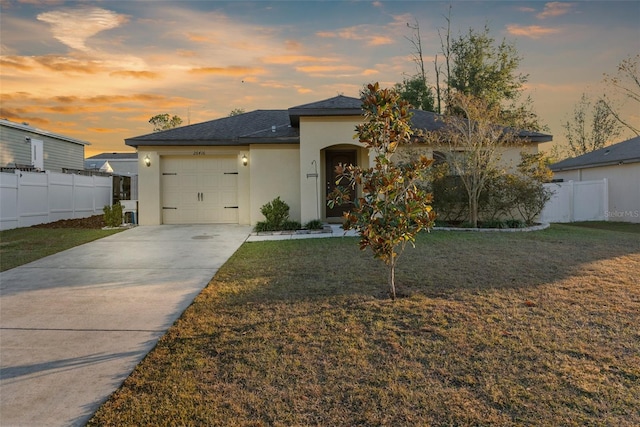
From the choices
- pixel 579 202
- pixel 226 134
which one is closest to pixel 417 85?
pixel 579 202

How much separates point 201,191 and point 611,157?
17.1 meters

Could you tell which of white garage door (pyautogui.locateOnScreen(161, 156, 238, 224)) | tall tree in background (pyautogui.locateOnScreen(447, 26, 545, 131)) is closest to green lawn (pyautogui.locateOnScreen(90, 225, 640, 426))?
white garage door (pyautogui.locateOnScreen(161, 156, 238, 224))

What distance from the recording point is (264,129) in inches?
554

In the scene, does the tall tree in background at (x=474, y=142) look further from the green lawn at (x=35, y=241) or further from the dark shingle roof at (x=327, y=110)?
the green lawn at (x=35, y=241)

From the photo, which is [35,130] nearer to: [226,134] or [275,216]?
[226,134]

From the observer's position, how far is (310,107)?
11141 mm

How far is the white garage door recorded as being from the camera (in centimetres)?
1370

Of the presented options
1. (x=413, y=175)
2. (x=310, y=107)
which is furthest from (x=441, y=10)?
(x=413, y=175)

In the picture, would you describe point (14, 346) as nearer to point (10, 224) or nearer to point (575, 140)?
point (10, 224)

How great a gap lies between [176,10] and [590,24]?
13.2 meters

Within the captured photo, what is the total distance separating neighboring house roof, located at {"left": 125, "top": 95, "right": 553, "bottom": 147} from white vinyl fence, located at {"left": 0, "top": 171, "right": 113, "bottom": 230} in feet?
12.7

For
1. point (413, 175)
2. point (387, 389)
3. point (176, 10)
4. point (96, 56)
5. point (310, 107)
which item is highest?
point (176, 10)

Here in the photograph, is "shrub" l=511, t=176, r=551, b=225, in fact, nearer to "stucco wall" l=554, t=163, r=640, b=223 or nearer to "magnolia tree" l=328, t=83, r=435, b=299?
"stucco wall" l=554, t=163, r=640, b=223

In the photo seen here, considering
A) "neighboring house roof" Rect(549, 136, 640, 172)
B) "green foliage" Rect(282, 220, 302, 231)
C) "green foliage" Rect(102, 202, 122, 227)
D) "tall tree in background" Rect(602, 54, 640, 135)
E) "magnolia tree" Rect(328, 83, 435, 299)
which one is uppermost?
"tall tree in background" Rect(602, 54, 640, 135)
